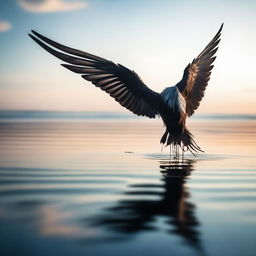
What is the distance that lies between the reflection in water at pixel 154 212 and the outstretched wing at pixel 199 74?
5001 mm

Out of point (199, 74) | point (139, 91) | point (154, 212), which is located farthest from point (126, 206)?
point (199, 74)

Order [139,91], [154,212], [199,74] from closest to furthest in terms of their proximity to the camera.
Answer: [154,212]
[139,91]
[199,74]

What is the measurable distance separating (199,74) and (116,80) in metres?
3.11

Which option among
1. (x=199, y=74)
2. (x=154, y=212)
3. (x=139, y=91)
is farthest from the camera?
(x=199, y=74)

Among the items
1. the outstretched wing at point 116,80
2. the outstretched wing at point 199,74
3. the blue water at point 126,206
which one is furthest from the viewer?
the outstretched wing at point 199,74

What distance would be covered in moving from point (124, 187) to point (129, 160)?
3435 millimetres

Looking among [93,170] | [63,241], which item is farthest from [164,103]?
[63,241]

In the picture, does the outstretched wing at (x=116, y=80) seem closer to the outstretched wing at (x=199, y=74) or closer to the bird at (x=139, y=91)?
the bird at (x=139, y=91)

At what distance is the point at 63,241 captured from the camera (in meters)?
4.01

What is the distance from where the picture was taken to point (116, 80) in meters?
10.6

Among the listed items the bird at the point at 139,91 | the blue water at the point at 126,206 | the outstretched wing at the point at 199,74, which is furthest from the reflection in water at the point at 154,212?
the outstretched wing at the point at 199,74

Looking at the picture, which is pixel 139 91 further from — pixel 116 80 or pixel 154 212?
pixel 154 212

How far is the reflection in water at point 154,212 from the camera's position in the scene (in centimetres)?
442

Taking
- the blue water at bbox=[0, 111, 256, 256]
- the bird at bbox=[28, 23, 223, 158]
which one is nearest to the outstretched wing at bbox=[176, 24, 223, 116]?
the bird at bbox=[28, 23, 223, 158]
